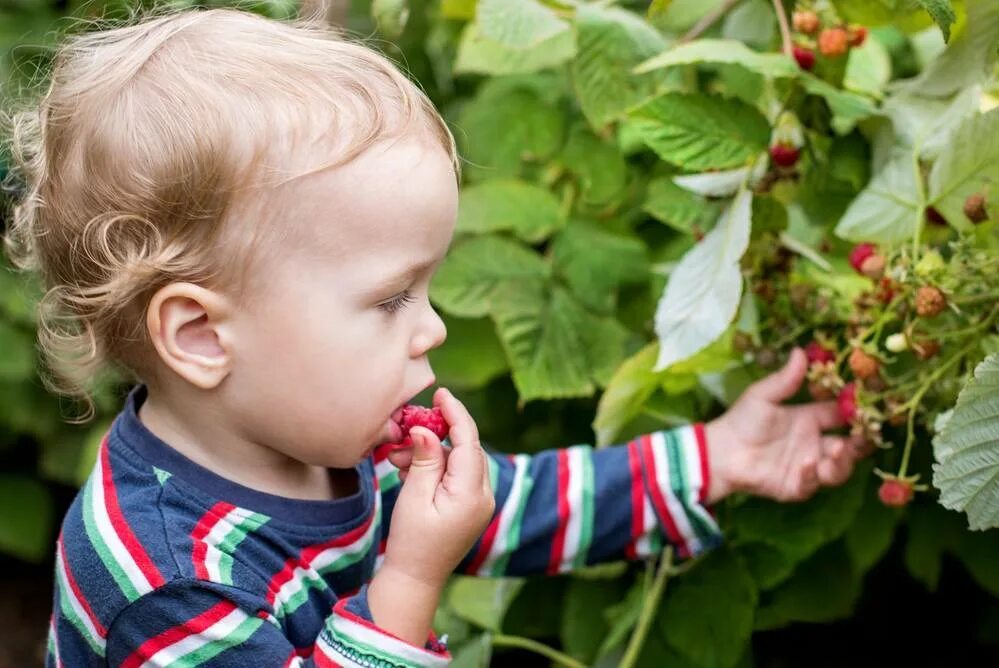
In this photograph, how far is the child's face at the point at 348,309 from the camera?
3.19ft

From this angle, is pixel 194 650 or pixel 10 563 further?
pixel 10 563

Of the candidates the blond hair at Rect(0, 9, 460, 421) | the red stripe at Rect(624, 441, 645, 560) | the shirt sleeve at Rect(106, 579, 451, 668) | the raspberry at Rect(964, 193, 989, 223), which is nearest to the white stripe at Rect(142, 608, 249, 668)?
the shirt sleeve at Rect(106, 579, 451, 668)

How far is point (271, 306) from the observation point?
3.24 feet

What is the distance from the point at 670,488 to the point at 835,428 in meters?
0.18

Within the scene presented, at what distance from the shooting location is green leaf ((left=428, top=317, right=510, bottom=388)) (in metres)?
1.58

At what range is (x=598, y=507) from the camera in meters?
1.30

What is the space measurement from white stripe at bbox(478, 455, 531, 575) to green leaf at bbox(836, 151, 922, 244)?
409mm

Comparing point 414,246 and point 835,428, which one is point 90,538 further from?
point 835,428

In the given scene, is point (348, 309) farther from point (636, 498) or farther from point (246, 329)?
point (636, 498)

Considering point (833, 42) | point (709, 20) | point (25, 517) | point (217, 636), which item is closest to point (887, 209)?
point (833, 42)

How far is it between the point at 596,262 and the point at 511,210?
120 millimetres

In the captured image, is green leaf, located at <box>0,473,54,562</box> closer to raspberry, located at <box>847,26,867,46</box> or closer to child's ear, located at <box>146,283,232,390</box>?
child's ear, located at <box>146,283,232,390</box>

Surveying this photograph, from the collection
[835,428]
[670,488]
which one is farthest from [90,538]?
[835,428]

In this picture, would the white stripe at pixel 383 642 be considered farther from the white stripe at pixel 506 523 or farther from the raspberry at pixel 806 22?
the raspberry at pixel 806 22
